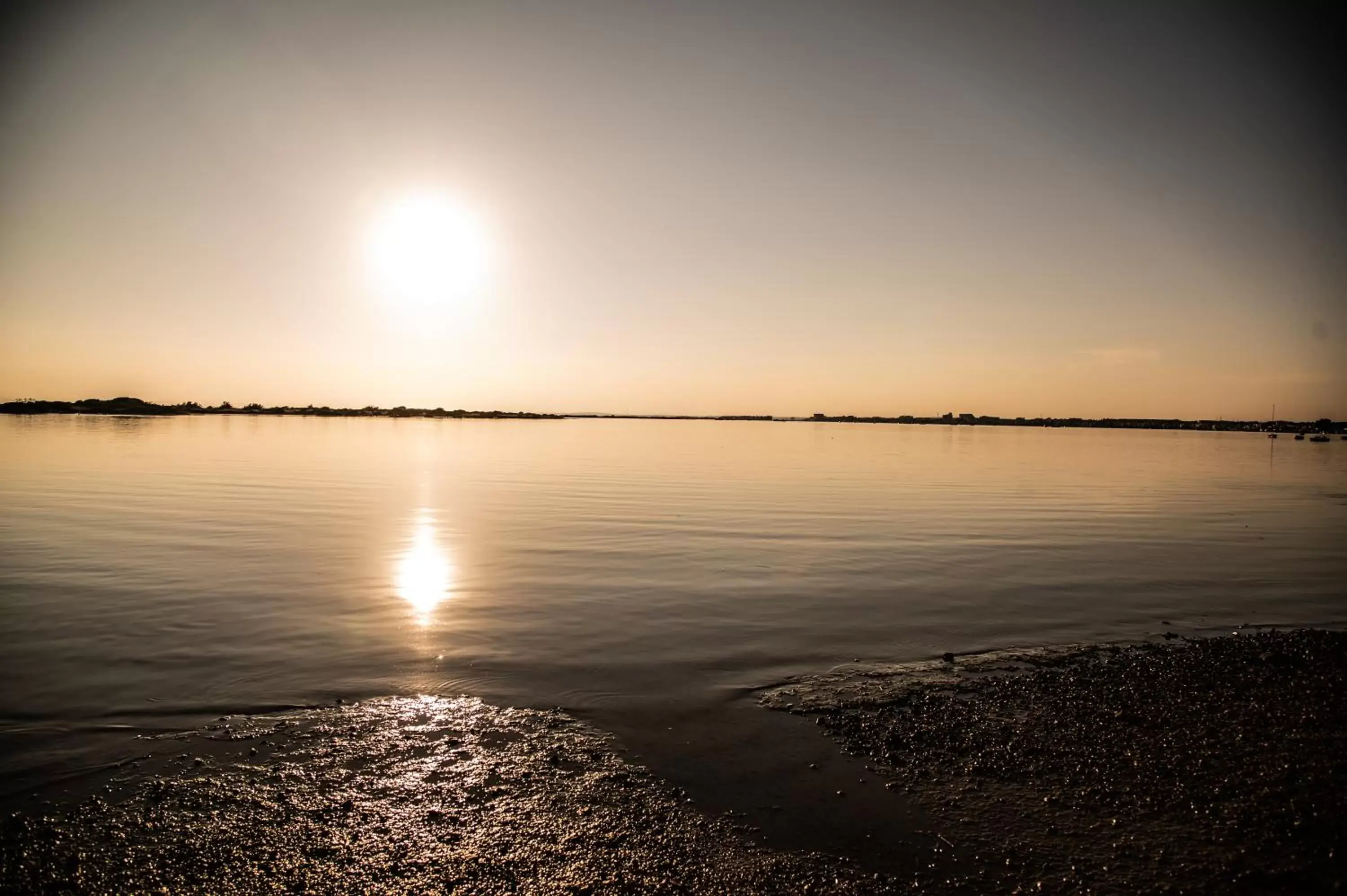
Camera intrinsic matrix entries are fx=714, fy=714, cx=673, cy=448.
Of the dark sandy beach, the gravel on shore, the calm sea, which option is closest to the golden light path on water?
the calm sea

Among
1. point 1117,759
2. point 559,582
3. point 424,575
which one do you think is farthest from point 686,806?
point 424,575

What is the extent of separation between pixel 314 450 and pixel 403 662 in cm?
7613

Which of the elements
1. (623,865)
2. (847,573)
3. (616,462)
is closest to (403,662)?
(623,865)

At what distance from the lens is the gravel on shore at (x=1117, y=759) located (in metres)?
7.00

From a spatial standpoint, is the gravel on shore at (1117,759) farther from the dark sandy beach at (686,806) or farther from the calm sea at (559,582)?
the calm sea at (559,582)

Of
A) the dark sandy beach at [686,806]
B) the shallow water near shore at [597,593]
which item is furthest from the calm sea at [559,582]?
the dark sandy beach at [686,806]

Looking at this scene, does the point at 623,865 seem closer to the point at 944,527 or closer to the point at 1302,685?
the point at 1302,685

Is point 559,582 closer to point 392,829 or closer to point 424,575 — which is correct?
point 424,575

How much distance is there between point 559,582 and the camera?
20.5 metres

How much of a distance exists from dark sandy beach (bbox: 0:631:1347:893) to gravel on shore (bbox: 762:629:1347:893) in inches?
1.3

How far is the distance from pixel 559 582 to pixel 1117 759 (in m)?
14.4

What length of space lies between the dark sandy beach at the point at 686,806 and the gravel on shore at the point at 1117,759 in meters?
0.03

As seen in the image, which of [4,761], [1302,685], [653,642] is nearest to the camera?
[4,761]

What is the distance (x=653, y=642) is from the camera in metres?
14.7
